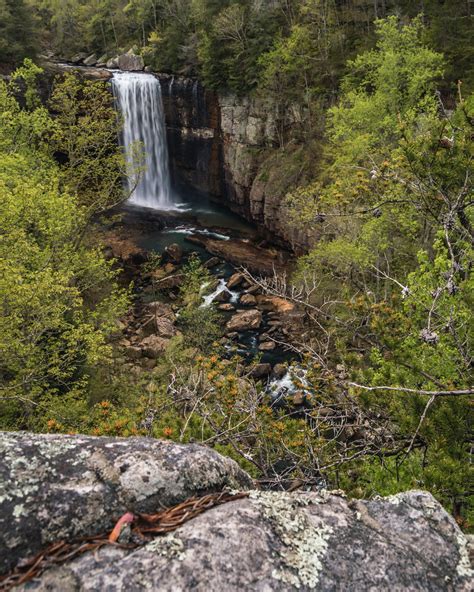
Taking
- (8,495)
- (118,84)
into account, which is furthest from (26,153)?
(8,495)

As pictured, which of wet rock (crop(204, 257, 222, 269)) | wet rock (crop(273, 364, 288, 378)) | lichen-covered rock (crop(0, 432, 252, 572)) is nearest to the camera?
lichen-covered rock (crop(0, 432, 252, 572))

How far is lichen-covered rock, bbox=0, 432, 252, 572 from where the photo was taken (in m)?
1.87

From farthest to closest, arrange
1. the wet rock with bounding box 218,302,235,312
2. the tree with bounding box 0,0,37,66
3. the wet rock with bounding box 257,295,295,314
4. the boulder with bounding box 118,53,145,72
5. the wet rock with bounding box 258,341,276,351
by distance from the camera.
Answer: the boulder with bounding box 118,53,145,72 → the tree with bounding box 0,0,37,66 → the wet rock with bounding box 218,302,235,312 → the wet rock with bounding box 257,295,295,314 → the wet rock with bounding box 258,341,276,351

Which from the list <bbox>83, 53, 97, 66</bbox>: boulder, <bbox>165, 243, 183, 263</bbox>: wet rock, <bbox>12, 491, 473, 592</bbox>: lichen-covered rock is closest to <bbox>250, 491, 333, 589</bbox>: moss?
<bbox>12, 491, 473, 592</bbox>: lichen-covered rock

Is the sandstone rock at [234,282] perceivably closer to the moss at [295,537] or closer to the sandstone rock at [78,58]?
the moss at [295,537]

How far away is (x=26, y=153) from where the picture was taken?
2066cm

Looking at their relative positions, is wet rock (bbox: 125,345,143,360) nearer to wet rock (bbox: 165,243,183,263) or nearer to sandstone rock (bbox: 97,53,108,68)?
wet rock (bbox: 165,243,183,263)

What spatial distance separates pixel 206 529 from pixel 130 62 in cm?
5174

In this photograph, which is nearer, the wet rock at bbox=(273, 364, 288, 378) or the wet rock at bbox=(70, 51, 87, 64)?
the wet rock at bbox=(273, 364, 288, 378)

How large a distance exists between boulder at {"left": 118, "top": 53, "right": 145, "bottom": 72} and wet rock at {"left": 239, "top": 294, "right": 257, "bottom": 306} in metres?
32.1

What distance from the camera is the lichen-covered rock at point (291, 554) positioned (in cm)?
173

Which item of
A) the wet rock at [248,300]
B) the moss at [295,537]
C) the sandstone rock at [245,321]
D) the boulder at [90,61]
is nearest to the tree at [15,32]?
the boulder at [90,61]

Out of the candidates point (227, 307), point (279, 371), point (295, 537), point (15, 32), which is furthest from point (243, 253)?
point (295, 537)

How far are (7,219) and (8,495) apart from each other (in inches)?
570
